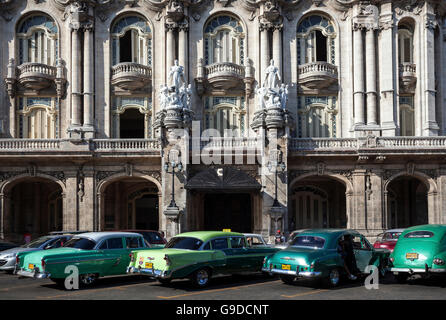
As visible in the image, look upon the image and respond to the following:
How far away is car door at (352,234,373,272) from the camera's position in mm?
15930

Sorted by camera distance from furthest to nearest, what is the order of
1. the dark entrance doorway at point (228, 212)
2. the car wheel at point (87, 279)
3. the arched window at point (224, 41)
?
the arched window at point (224, 41) < the dark entrance doorway at point (228, 212) < the car wheel at point (87, 279)

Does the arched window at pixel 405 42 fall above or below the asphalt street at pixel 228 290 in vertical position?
above

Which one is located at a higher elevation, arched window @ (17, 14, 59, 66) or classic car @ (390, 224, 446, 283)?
arched window @ (17, 14, 59, 66)

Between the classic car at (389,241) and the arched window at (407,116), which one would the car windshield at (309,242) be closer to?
the classic car at (389,241)

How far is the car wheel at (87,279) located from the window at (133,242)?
5.02 ft

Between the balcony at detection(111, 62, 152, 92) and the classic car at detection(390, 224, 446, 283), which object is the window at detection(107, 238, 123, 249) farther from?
the balcony at detection(111, 62, 152, 92)

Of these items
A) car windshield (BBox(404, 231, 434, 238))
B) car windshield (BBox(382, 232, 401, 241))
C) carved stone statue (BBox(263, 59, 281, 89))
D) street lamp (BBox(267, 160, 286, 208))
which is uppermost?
carved stone statue (BBox(263, 59, 281, 89))

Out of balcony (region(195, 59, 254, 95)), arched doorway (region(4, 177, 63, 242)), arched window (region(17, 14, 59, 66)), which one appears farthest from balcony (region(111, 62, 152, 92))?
arched doorway (region(4, 177, 63, 242))

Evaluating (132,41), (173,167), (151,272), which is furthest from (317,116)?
(151,272)

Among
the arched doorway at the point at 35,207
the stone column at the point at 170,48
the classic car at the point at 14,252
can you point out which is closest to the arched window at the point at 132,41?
the stone column at the point at 170,48

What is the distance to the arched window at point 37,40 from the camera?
33.7 metres

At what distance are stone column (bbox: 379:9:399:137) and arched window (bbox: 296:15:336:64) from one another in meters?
3.09

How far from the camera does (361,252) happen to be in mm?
16047

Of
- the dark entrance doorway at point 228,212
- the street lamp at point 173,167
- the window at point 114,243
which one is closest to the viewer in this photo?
the window at point 114,243
